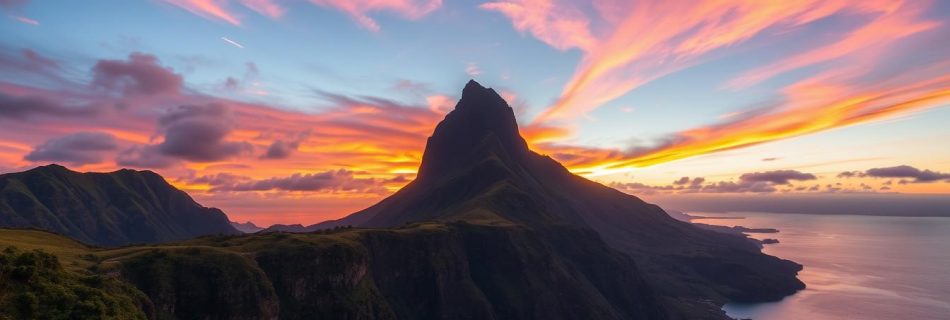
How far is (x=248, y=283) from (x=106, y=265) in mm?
29895

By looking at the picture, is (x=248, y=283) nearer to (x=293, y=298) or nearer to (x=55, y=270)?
(x=293, y=298)

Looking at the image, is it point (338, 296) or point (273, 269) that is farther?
point (338, 296)

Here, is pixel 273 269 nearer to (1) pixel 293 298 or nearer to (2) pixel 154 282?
(1) pixel 293 298

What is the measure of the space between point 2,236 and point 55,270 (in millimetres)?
58670

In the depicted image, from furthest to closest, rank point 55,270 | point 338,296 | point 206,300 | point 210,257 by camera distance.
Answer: point 338,296 → point 210,257 → point 206,300 → point 55,270

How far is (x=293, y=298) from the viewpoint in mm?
138750

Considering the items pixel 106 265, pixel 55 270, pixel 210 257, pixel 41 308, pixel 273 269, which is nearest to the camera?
pixel 41 308

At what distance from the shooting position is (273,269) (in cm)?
13675

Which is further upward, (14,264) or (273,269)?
(14,264)

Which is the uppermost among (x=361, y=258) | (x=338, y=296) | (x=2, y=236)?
(x=2, y=236)

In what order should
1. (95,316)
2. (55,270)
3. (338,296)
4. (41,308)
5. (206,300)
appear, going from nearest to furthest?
1. (41,308)
2. (95,316)
3. (55,270)
4. (206,300)
5. (338,296)

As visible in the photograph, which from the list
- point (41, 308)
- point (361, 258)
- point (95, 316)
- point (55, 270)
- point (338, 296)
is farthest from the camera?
point (361, 258)

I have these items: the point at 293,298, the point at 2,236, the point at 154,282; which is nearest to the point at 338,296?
the point at 293,298

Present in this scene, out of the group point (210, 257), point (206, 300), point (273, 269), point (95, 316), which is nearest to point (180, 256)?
point (210, 257)
